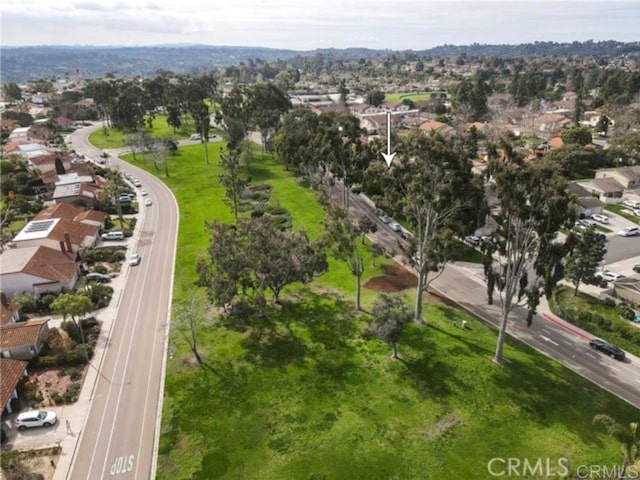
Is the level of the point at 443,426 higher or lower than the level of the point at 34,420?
lower

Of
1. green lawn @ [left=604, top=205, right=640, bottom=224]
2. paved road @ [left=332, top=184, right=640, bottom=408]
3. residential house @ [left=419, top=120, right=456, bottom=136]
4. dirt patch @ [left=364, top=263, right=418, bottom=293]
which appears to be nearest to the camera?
paved road @ [left=332, top=184, right=640, bottom=408]

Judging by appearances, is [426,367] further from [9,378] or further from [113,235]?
[113,235]

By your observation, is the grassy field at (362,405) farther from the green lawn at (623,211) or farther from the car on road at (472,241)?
the green lawn at (623,211)

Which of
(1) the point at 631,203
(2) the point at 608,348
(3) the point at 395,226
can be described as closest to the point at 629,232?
(1) the point at 631,203

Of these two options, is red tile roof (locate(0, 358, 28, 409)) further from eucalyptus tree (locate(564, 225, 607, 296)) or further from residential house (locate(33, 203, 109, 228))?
eucalyptus tree (locate(564, 225, 607, 296))

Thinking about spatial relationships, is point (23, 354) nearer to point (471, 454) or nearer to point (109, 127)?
point (471, 454)

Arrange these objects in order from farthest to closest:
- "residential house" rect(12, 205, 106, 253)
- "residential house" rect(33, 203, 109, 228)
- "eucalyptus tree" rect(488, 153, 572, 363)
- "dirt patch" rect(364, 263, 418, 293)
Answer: "residential house" rect(33, 203, 109, 228), "residential house" rect(12, 205, 106, 253), "dirt patch" rect(364, 263, 418, 293), "eucalyptus tree" rect(488, 153, 572, 363)

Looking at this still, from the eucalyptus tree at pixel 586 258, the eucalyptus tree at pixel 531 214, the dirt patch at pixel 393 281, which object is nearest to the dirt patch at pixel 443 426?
the eucalyptus tree at pixel 531 214

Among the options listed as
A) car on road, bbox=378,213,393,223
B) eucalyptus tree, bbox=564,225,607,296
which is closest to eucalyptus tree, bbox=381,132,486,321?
eucalyptus tree, bbox=564,225,607,296
